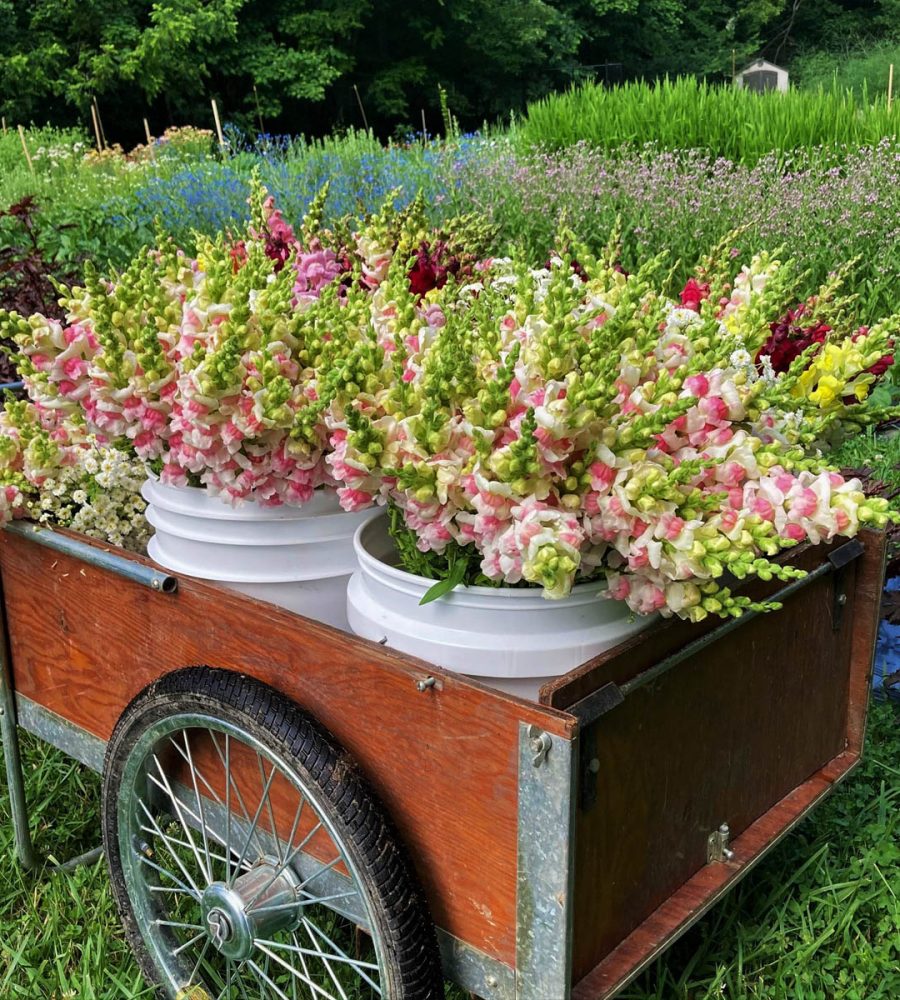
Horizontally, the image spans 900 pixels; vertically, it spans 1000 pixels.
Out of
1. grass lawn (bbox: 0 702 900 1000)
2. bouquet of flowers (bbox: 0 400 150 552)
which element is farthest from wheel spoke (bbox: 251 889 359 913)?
bouquet of flowers (bbox: 0 400 150 552)

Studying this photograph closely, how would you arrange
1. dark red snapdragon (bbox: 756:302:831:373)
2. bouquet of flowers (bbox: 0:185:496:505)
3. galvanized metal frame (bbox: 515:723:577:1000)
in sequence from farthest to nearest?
dark red snapdragon (bbox: 756:302:831:373) < bouquet of flowers (bbox: 0:185:496:505) < galvanized metal frame (bbox: 515:723:577:1000)

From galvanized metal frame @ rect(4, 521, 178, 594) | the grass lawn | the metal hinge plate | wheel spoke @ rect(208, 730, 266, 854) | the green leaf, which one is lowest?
the grass lawn

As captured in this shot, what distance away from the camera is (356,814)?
1.14 m

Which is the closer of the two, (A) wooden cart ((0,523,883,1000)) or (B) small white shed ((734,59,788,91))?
(A) wooden cart ((0,523,883,1000))

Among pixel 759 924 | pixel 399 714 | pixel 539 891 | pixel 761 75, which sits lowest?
pixel 759 924

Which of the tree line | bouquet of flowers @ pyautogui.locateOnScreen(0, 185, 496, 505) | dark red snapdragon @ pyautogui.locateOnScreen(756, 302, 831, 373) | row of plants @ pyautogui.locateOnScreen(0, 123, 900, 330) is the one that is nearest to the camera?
bouquet of flowers @ pyautogui.locateOnScreen(0, 185, 496, 505)

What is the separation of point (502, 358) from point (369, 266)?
0.58m

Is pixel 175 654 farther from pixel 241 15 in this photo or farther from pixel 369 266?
pixel 241 15

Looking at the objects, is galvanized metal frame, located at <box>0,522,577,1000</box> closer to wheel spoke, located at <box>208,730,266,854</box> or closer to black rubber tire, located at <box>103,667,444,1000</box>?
black rubber tire, located at <box>103,667,444,1000</box>

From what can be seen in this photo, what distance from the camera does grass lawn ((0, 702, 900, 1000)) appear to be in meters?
1.63

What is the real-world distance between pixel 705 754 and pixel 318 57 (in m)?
17.9

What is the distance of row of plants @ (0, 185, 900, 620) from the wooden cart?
13 centimetres

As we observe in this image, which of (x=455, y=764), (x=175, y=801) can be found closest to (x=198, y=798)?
(x=175, y=801)

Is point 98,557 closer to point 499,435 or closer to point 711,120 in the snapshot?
point 499,435
